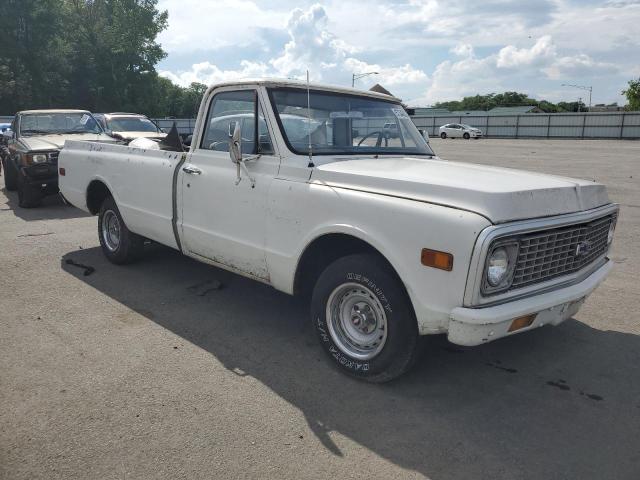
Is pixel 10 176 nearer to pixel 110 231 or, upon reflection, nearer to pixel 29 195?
pixel 29 195

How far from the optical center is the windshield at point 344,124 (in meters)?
4.07

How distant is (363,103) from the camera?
15.2 ft

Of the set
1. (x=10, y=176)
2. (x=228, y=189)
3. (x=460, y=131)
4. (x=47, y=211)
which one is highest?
(x=460, y=131)

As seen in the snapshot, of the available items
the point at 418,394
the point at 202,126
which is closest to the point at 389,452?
the point at 418,394

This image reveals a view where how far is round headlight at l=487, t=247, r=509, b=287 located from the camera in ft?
9.45

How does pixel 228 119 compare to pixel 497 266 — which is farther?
pixel 228 119

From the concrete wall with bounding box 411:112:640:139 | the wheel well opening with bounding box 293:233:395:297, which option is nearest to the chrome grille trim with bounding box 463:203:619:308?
the wheel well opening with bounding box 293:233:395:297

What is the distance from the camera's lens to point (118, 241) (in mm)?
6008

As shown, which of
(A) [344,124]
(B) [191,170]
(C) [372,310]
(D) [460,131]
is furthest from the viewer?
(D) [460,131]

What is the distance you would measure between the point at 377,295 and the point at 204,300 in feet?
7.48

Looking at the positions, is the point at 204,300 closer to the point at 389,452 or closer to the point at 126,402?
the point at 126,402

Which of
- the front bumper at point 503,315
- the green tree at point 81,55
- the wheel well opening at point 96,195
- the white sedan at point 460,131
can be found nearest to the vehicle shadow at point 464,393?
the front bumper at point 503,315

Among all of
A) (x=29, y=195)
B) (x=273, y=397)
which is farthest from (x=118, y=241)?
(x=29, y=195)

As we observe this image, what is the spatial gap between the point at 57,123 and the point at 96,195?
17.9 feet
